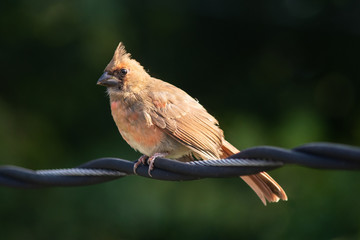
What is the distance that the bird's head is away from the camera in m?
5.07

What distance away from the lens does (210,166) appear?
3.02 metres

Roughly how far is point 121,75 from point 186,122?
0.80 metres

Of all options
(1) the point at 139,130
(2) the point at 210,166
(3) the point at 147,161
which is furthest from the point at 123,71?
(2) the point at 210,166

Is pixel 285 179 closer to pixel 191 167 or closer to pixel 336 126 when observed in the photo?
pixel 336 126

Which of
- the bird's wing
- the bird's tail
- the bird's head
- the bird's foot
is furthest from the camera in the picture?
the bird's head

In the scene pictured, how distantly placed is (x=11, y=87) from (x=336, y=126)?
4.17m

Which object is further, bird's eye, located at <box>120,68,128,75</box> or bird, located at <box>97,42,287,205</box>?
bird's eye, located at <box>120,68,128,75</box>

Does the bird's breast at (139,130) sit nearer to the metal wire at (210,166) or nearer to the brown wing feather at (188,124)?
the brown wing feather at (188,124)

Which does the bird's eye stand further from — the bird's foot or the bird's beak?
the bird's foot

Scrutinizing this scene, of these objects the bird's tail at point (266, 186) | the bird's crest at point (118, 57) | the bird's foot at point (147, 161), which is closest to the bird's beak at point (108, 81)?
the bird's crest at point (118, 57)

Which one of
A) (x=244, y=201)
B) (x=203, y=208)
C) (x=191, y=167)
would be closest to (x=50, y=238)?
(x=203, y=208)

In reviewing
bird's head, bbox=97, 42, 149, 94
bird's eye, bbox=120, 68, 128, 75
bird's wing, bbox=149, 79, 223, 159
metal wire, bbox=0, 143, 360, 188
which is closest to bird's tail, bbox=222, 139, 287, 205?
bird's wing, bbox=149, 79, 223, 159

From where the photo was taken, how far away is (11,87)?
7781 mm

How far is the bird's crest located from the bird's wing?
408 mm
